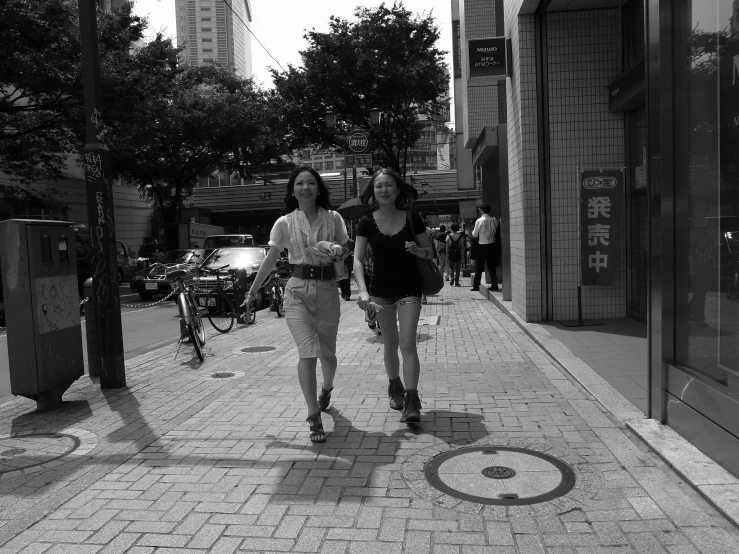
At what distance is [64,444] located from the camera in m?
4.36

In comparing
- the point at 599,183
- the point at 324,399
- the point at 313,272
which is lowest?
the point at 324,399

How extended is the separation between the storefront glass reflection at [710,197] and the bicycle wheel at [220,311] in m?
7.08

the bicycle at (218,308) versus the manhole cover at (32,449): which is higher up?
the bicycle at (218,308)

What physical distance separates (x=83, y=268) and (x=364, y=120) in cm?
1262

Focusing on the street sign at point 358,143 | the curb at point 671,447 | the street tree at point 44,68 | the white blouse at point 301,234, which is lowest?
the curb at point 671,447

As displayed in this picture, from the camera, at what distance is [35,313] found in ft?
16.9

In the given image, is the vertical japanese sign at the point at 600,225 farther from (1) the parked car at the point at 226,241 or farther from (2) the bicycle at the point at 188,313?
(1) the parked car at the point at 226,241

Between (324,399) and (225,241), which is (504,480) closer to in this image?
(324,399)

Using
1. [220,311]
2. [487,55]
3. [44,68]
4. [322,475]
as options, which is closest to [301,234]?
[322,475]

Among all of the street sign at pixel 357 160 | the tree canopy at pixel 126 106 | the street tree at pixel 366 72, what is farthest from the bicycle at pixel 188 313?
the street tree at pixel 366 72

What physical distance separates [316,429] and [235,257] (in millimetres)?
11042

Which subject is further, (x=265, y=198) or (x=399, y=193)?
(x=265, y=198)

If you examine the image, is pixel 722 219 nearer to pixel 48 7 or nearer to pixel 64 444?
pixel 64 444

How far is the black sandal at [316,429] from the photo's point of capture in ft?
13.7
